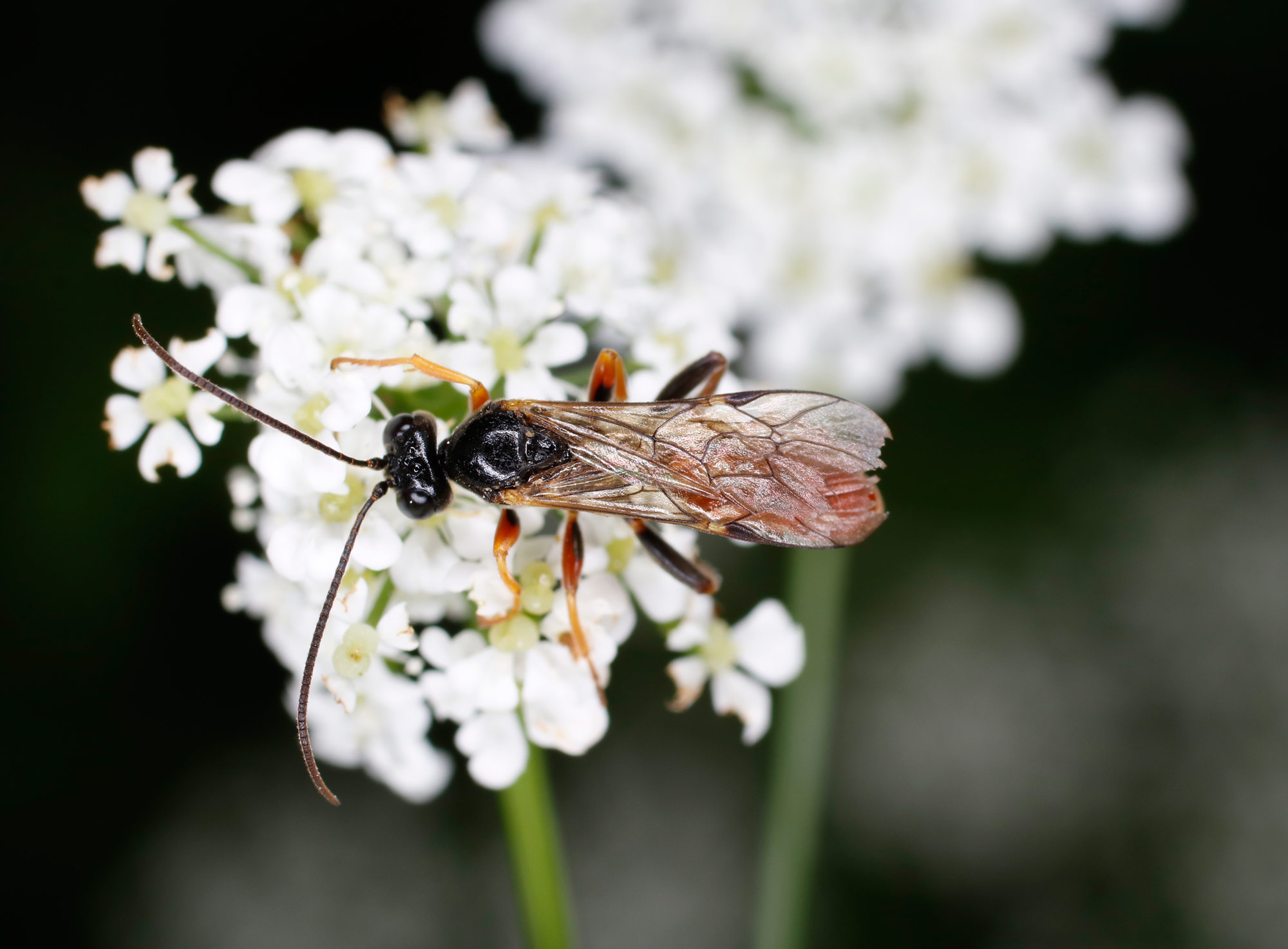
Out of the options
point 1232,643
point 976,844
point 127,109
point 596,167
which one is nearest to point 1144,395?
point 1232,643

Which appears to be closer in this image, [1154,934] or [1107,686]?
[1154,934]

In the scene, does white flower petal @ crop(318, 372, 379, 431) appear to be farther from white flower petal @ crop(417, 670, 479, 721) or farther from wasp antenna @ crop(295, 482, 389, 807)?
white flower petal @ crop(417, 670, 479, 721)

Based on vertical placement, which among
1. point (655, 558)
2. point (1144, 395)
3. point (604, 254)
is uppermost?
point (1144, 395)

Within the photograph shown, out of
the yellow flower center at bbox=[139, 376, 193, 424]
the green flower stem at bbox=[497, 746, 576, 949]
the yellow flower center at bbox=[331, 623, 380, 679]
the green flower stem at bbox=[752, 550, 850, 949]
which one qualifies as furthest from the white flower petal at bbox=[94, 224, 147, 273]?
the green flower stem at bbox=[752, 550, 850, 949]

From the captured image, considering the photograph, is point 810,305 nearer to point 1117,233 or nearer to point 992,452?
point 992,452

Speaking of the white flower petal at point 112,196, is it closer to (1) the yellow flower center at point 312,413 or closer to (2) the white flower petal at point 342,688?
(1) the yellow flower center at point 312,413

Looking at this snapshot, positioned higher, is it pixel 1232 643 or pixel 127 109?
pixel 127 109

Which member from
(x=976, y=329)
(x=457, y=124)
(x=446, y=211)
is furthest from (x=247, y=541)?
(x=976, y=329)
